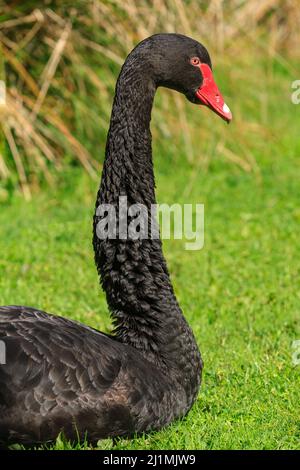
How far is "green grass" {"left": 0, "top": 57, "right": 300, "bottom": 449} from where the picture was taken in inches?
163

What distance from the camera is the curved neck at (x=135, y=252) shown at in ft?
13.7

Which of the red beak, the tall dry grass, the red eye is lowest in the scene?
the red beak

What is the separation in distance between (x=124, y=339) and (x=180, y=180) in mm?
4965

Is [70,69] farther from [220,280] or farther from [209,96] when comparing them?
[209,96]

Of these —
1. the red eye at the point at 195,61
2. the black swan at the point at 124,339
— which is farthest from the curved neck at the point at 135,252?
the red eye at the point at 195,61

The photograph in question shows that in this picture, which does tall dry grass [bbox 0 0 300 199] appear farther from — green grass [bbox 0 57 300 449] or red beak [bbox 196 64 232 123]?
red beak [bbox 196 64 232 123]

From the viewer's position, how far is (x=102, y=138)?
9039mm

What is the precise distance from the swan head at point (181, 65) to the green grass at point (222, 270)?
52.5 inches

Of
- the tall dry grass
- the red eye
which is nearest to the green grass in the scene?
the tall dry grass

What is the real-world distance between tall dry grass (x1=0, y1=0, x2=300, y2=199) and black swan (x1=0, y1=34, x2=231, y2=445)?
3.92 meters

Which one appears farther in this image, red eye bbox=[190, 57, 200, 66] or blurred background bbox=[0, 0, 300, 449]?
blurred background bbox=[0, 0, 300, 449]
